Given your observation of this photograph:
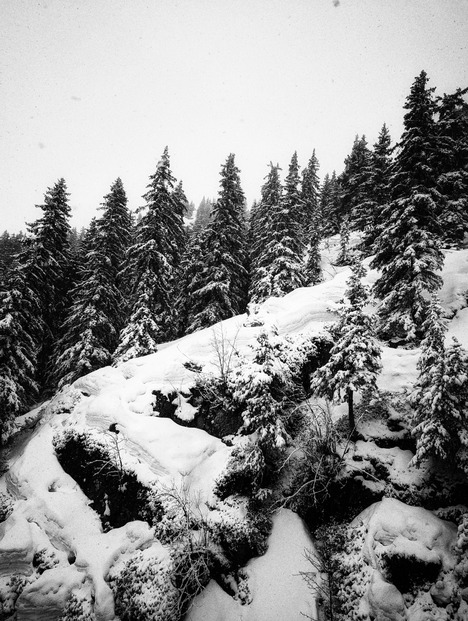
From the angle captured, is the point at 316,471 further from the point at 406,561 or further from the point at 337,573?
the point at 406,561

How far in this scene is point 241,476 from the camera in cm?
962

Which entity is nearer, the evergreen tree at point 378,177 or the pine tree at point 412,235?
the pine tree at point 412,235

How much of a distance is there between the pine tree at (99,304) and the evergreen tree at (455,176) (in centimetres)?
2083

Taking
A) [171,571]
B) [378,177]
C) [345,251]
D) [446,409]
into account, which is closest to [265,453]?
[171,571]

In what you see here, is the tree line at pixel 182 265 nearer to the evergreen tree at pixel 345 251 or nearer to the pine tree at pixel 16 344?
the pine tree at pixel 16 344

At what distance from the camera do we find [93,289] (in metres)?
19.2

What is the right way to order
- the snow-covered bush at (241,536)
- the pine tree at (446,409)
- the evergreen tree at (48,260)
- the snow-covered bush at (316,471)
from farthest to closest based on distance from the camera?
the evergreen tree at (48,260) < the snow-covered bush at (316,471) < the snow-covered bush at (241,536) < the pine tree at (446,409)

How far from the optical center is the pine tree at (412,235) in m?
12.2

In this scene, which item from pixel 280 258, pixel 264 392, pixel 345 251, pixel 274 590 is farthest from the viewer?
pixel 345 251

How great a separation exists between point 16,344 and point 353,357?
16721 millimetres

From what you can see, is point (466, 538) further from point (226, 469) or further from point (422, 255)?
point (422, 255)

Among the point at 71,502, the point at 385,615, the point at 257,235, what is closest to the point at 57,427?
the point at 71,502

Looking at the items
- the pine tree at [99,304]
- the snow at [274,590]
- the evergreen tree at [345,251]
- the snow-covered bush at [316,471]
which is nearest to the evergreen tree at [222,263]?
the pine tree at [99,304]

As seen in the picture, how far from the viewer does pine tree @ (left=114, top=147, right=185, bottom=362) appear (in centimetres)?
1808
